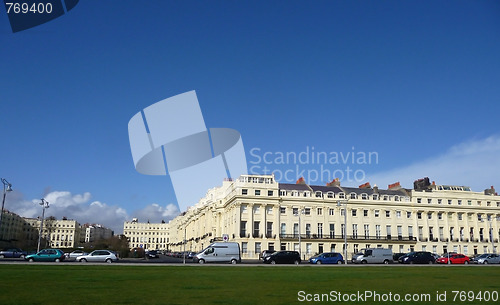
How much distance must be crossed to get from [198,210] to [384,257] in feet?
245

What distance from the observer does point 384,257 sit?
172 feet

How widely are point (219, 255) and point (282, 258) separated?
776cm

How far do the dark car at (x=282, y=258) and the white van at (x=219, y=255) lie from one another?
429 cm

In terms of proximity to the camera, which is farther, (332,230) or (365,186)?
(365,186)

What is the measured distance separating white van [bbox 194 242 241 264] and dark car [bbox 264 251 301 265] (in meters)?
4.29

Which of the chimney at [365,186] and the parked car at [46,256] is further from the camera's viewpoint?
the chimney at [365,186]

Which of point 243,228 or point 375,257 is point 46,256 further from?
point 243,228

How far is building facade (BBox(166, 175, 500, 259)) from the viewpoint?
81.4 m

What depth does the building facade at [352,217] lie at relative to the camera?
81.4 meters

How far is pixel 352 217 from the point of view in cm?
8688

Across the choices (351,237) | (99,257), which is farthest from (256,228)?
(99,257)

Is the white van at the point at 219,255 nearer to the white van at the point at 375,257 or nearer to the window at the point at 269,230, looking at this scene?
the white van at the point at 375,257

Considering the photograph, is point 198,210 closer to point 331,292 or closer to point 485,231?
point 485,231

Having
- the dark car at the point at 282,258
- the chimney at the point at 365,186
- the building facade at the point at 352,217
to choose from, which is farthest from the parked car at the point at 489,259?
the chimney at the point at 365,186
